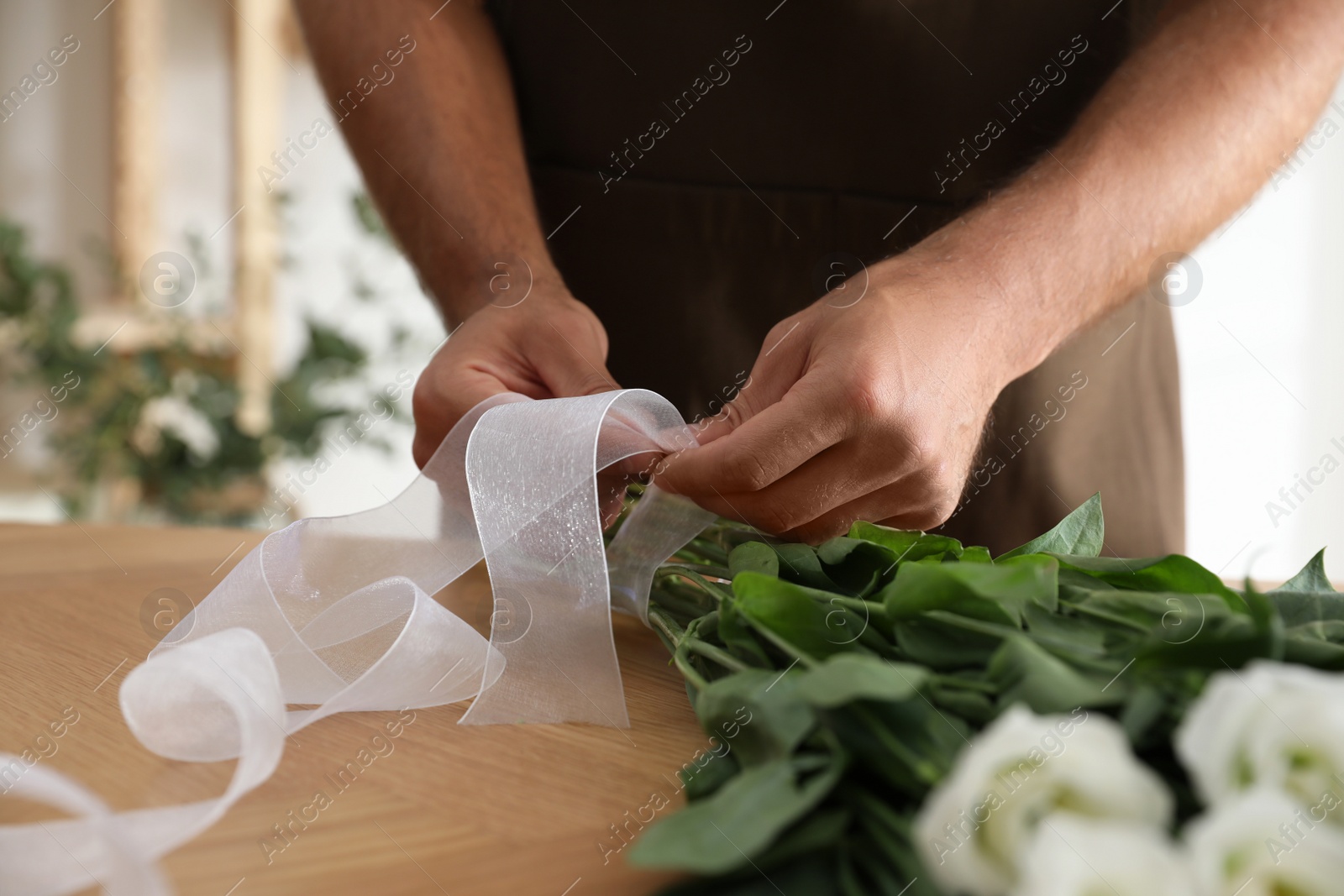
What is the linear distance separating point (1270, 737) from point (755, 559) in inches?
11.1

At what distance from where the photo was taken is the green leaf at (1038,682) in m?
0.27

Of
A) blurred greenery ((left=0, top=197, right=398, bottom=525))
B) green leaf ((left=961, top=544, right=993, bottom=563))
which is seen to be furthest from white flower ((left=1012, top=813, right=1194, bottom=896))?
blurred greenery ((left=0, top=197, right=398, bottom=525))

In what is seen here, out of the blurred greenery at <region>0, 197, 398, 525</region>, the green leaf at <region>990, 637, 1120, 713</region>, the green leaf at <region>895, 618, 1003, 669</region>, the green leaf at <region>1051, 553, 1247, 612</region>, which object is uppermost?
the blurred greenery at <region>0, 197, 398, 525</region>

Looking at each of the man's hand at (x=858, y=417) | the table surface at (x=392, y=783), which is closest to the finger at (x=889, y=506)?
the man's hand at (x=858, y=417)

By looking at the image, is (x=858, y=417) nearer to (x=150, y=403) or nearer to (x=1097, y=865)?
(x=1097, y=865)

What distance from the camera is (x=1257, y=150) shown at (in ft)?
2.44

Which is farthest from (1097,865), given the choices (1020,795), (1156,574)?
(1156,574)

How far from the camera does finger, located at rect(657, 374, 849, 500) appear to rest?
0.49 meters

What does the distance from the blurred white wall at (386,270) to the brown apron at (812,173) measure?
716 millimetres

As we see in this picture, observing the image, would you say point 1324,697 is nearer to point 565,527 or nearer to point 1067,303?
point 565,527

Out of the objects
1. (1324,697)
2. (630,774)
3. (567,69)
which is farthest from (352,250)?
(1324,697)

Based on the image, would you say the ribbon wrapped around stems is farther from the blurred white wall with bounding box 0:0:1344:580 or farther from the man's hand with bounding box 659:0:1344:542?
Result: the blurred white wall with bounding box 0:0:1344:580

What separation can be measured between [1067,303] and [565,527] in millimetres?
386

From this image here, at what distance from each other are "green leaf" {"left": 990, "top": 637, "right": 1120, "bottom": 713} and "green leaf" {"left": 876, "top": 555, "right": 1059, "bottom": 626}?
3 cm
